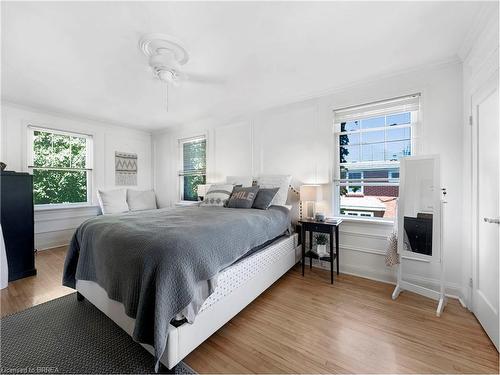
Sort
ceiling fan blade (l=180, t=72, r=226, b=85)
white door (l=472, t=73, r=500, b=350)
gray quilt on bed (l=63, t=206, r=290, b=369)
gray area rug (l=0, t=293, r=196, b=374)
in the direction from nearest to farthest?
gray quilt on bed (l=63, t=206, r=290, b=369), gray area rug (l=0, t=293, r=196, b=374), white door (l=472, t=73, r=500, b=350), ceiling fan blade (l=180, t=72, r=226, b=85)

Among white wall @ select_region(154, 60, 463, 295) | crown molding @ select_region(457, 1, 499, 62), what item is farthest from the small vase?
crown molding @ select_region(457, 1, 499, 62)

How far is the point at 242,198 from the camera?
9.93 ft

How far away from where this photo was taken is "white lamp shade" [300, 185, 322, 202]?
2.84 metres

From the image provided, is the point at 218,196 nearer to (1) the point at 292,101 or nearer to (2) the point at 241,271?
(2) the point at 241,271

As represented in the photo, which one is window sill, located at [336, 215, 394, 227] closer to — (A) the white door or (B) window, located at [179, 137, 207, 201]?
(A) the white door

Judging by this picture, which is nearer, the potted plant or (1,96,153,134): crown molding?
the potted plant

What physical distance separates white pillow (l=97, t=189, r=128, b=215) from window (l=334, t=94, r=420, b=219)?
400 centimetres

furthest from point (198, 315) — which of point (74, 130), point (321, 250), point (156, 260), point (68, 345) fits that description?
point (74, 130)

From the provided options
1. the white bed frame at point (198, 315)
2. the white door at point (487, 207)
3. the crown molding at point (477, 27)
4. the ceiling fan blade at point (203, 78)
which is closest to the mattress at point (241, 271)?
the white bed frame at point (198, 315)

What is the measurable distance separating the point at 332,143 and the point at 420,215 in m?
1.34

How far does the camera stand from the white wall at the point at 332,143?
90.9 inches

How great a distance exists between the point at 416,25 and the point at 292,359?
2721mm

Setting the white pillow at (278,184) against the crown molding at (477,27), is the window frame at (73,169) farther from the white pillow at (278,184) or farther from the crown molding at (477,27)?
the crown molding at (477,27)

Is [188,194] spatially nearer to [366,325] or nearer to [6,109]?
[6,109]
